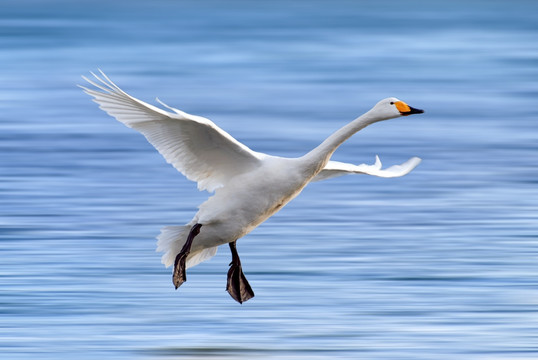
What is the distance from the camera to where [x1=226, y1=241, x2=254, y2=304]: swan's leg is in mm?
11111

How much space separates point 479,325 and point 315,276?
74.5 inches

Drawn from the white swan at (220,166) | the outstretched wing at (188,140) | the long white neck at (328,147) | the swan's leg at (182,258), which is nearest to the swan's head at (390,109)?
the white swan at (220,166)

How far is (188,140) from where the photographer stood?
10.4 m

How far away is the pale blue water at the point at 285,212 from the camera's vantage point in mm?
10414

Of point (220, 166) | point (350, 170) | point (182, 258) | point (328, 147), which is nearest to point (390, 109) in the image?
point (328, 147)

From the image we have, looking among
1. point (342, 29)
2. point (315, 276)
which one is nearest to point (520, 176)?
point (315, 276)

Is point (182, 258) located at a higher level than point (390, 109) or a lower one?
lower

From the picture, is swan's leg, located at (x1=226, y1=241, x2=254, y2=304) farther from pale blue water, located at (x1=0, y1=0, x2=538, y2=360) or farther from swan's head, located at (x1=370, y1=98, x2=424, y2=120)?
swan's head, located at (x1=370, y1=98, x2=424, y2=120)

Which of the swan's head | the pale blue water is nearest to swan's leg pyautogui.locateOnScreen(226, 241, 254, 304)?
the pale blue water

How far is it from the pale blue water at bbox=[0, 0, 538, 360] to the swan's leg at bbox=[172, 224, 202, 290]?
0.40m

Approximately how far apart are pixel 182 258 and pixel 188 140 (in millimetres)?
880

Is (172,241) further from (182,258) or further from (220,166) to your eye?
(220,166)

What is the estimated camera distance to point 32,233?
13461 millimetres

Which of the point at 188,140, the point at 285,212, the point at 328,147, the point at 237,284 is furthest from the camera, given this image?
the point at 285,212
